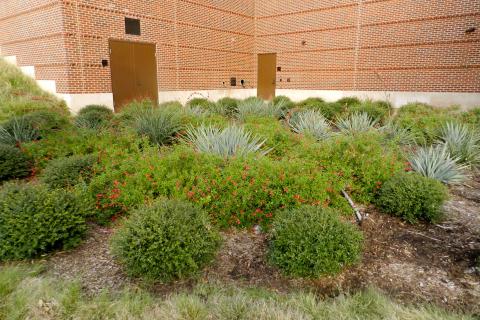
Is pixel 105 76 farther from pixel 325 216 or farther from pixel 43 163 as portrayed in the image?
pixel 325 216

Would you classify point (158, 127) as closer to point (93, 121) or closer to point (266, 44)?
point (93, 121)

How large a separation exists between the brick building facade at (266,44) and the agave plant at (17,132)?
4.69 meters

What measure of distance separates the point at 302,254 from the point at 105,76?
11770mm

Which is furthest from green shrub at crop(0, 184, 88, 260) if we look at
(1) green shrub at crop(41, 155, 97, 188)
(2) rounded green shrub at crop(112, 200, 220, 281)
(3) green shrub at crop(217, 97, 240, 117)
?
(3) green shrub at crop(217, 97, 240, 117)

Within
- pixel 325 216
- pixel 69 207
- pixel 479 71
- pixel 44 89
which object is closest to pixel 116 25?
pixel 44 89

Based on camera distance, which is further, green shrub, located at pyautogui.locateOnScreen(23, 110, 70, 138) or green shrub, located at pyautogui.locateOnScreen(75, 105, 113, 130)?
green shrub, located at pyautogui.locateOnScreen(75, 105, 113, 130)

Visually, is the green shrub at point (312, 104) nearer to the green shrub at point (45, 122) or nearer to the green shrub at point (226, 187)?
the green shrub at point (45, 122)

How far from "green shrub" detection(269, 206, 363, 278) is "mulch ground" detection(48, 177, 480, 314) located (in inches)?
5.5

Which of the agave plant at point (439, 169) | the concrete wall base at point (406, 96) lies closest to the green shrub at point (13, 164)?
the agave plant at point (439, 169)

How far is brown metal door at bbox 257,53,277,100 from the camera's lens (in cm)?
1946

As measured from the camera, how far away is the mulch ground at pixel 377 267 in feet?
10.5

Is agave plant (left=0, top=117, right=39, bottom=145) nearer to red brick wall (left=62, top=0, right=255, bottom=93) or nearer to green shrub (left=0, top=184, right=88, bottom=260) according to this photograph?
green shrub (left=0, top=184, right=88, bottom=260)

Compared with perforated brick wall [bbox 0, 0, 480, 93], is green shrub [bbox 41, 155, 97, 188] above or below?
below

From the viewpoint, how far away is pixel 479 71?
13016mm
